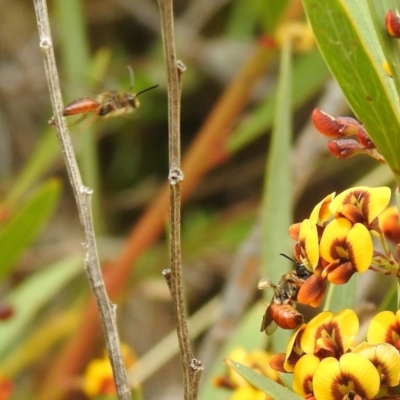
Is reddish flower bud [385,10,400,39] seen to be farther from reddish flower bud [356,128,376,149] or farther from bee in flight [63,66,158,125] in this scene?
bee in flight [63,66,158,125]

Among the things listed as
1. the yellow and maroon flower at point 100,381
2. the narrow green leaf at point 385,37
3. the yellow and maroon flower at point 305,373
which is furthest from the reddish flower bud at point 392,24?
the yellow and maroon flower at point 100,381

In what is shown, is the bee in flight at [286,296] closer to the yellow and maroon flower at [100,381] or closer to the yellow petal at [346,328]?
the yellow petal at [346,328]

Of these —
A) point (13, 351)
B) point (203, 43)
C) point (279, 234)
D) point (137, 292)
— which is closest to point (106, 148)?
point (203, 43)

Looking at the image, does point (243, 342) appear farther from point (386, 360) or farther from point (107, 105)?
point (386, 360)

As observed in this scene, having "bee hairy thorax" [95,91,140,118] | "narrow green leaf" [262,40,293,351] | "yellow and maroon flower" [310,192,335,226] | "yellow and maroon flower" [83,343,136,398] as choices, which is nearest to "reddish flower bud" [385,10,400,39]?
"yellow and maroon flower" [310,192,335,226]

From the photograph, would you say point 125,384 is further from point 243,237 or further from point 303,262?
point 243,237
